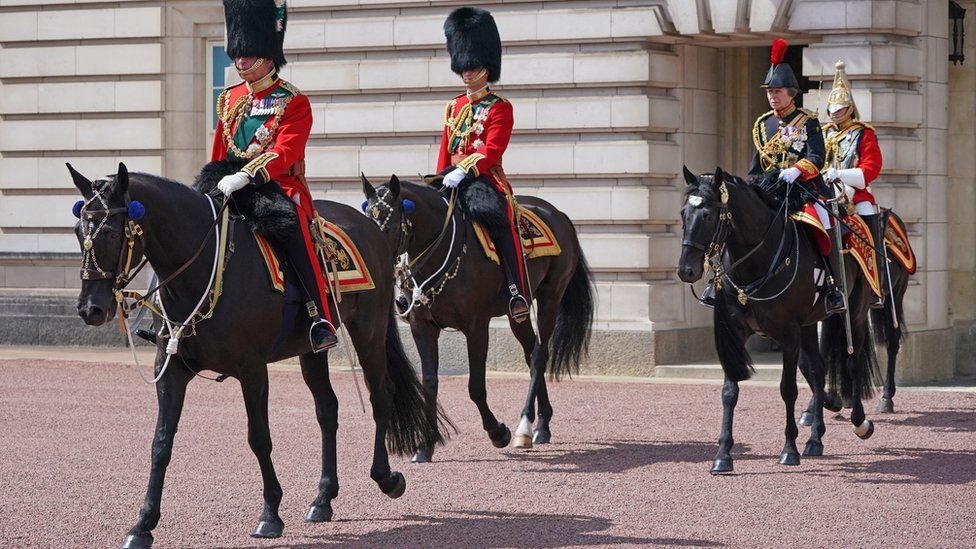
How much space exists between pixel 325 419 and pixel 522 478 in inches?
60.6

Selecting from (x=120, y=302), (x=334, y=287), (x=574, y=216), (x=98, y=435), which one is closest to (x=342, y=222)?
(x=334, y=287)

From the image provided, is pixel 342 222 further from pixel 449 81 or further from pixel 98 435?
pixel 449 81

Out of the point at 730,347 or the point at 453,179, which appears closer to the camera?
the point at 730,347

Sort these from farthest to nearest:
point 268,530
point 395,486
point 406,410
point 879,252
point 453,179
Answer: point 879,252, point 453,179, point 406,410, point 395,486, point 268,530

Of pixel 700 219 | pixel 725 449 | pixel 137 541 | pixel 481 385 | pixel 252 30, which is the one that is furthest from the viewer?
pixel 481 385

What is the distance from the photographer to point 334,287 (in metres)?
7.96

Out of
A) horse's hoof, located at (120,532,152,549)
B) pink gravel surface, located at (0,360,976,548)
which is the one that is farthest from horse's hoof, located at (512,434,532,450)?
horse's hoof, located at (120,532,152,549)

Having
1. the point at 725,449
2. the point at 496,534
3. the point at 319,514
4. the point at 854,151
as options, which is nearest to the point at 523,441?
the point at 725,449

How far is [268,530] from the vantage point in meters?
7.41

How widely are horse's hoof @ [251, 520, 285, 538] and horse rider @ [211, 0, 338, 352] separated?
87 centimetres

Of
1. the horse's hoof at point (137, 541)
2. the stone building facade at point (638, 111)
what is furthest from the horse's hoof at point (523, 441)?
the stone building facade at point (638, 111)

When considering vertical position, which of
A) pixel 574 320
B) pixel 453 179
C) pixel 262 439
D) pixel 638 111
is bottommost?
pixel 262 439

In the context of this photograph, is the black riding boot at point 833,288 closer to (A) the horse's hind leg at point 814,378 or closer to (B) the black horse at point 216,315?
(A) the horse's hind leg at point 814,378

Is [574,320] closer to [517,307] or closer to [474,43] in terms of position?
[517,307]
